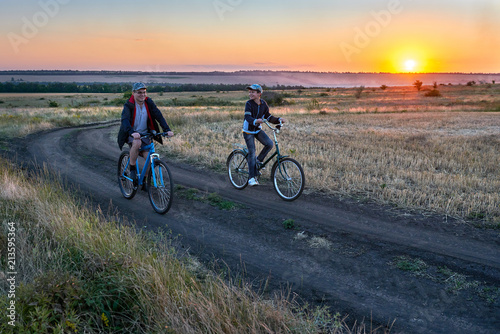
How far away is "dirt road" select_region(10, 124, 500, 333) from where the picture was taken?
4434mm

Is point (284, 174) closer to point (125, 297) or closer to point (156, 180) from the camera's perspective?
point (156, 180)

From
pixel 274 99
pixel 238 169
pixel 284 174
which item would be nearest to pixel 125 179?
pixel 238 169

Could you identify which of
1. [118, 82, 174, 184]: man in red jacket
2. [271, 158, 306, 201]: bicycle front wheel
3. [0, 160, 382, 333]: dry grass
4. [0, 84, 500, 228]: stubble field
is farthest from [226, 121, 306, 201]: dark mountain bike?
[0, 160, 382, 333]: dry grass

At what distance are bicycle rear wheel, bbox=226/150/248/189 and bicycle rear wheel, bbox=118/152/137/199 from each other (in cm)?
265

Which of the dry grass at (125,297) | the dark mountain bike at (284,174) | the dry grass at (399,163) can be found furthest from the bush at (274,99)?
the dry grass at (125,297)

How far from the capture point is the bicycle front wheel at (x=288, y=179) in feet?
28.0

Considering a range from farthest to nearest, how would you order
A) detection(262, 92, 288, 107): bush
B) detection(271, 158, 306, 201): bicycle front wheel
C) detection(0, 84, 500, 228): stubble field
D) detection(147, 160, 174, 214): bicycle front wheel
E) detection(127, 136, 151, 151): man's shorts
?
detection(262, 92, 288, 107): bush < detection(271, 158, 306, 201): bicycle front wheel < detection(0, 84, 500, 228): stubble field < detection(127, 136, 151, 151): man's shorts < detection(147, 160, 174, 214): bicycle front wheel

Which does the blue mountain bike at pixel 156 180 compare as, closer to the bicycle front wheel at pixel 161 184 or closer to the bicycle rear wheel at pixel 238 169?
the bicycle front wheel at pixel 161 184

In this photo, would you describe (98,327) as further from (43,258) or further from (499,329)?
(499,329)

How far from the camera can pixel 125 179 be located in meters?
8.91

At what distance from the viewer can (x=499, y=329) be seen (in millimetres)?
4035

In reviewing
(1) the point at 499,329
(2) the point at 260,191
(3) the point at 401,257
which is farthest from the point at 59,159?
(1) the point at 499,329

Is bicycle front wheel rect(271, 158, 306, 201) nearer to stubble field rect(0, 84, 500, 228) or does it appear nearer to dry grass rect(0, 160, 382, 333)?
stubble field rect(0, 84, 500, 228)

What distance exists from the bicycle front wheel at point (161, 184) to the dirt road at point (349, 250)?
205 millimetres
